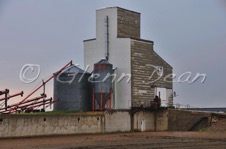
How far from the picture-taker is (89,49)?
5653cm

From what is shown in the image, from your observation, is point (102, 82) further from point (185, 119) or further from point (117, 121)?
point (185, 119)

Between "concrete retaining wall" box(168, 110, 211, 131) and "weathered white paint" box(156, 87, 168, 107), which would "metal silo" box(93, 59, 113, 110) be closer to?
"weathered white paint" box(156, 87, 168, 107)

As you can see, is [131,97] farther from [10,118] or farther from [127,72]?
[10,118]

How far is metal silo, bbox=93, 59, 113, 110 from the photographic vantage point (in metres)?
52.2

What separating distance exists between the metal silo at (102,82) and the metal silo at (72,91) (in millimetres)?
1062

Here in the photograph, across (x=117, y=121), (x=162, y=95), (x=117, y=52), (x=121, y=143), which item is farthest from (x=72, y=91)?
(x=121, y=143)

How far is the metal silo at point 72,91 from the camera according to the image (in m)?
51.3

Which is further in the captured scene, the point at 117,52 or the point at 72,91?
the point at 117,52

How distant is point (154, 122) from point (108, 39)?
34.2 ft

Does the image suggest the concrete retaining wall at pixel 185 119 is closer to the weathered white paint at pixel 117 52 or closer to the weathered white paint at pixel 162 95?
the weathered white paint at pixel 162 95

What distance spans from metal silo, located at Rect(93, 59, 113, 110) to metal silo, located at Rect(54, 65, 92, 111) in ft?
3.49

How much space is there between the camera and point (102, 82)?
172 ft

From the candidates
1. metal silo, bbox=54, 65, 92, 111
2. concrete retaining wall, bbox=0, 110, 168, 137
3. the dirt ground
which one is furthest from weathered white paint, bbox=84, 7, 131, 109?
the dirt ground

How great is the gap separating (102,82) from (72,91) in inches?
133
